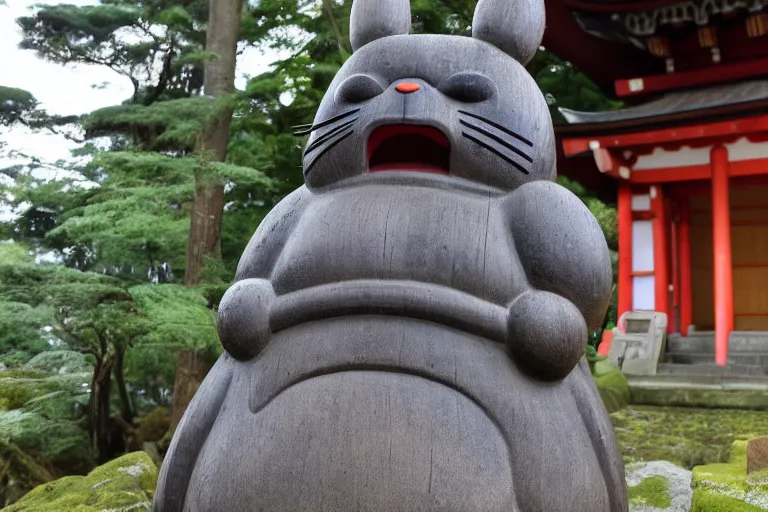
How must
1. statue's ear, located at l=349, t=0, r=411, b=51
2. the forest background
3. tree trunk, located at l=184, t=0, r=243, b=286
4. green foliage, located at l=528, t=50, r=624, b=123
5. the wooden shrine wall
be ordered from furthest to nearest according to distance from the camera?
green foliage, located at l=528, t=50, r=624, b=123 → the wooden shrine wall → tree trunk, located at l=184, t=0, r=243, b=286 → the forest background → statue's ear, located at l=349, t=0, r=411, b=51

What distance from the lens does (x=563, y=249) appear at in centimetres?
150

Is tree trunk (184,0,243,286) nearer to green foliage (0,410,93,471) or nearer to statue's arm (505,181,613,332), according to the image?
green foliage (0,410,93,471)

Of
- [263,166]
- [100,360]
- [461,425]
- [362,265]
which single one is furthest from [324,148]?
[263,166]

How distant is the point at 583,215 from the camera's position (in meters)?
→ 1.56

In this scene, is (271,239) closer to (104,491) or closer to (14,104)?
(104,491)

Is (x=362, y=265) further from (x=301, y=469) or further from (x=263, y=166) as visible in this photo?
(x=263, y=166)

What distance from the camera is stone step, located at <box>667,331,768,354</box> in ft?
20.2

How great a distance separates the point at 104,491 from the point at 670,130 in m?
5.43

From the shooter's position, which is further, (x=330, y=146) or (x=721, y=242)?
(x=721, y=242)

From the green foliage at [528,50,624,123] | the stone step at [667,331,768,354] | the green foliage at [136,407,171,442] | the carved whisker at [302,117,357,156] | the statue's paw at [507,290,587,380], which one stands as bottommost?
the green foliage at [136,407,171,442]

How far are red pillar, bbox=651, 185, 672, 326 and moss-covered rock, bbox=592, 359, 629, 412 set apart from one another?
142cm

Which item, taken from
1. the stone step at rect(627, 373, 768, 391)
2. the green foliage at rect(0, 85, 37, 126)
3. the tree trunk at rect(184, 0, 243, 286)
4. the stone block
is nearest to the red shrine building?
the stone step at rect(627, 373, 768, 391)

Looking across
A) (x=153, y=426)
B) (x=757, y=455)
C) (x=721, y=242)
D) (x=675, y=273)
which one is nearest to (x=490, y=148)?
(x=757, y=455)

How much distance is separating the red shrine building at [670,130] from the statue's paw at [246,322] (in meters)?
A: 5.31
